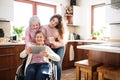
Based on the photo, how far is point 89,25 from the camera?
16.5ft

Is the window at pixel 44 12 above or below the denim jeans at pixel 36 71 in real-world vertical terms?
above

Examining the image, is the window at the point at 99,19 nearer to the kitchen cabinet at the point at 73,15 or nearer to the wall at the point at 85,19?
the wall at the point at 85,19

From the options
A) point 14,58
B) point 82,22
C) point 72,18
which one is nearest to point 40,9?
point 72,18

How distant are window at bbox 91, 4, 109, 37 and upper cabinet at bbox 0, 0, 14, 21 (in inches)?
105

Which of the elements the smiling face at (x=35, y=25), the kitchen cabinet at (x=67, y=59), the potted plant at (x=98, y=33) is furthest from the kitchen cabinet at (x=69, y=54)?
the smiling face at (x=35, y=25)

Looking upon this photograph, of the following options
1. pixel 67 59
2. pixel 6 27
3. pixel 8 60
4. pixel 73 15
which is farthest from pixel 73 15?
pixel 8 60

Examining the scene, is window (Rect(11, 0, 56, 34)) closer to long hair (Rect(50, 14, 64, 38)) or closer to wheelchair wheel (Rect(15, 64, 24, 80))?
long hair (Rect(50, 14, 64, 38))

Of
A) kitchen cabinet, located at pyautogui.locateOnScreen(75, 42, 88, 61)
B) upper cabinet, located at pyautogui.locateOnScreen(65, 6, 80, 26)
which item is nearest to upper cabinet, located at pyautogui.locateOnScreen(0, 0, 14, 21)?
upper cabinet, located at pyautogui.locateOnScreen(65, 6, 80, 26)

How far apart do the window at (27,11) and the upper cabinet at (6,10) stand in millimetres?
530

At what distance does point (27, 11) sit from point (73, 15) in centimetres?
146

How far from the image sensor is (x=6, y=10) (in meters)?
3.31

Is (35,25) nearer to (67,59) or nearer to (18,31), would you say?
(18,31)

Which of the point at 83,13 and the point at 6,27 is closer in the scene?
the point at 6,27

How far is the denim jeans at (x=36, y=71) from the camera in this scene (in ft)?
6.46
